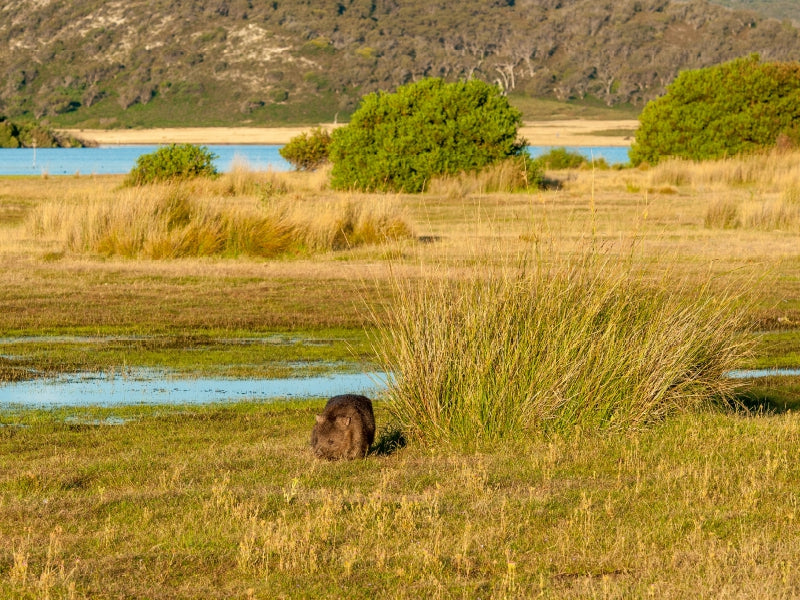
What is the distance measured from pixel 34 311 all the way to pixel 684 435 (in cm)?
947

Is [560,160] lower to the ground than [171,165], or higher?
lower

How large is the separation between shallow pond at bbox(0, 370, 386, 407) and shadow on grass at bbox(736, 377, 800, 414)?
3.28 metres

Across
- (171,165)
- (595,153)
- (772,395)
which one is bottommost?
(595,153)

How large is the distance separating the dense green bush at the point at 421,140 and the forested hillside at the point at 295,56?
4909 inches

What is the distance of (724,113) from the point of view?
46.5 metres

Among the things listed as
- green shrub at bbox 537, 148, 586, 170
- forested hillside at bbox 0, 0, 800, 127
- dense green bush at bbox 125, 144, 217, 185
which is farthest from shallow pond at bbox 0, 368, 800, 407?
forested hillside at bbox 0, 0, 800, 127

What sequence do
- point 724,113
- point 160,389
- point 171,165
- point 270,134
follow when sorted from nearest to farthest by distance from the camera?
point 160,389 → point 171,165 → point 724,113 → point 270,134

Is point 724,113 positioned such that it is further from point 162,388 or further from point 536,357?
point 536,357

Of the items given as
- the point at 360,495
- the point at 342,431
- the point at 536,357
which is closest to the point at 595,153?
the point at 536,357

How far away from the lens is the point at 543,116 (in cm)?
15862

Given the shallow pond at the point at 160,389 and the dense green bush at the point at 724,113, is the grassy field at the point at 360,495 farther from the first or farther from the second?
the dense green bush at the point at 724,113

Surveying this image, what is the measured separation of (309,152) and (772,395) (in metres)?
38.8

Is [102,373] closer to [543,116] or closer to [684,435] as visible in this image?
[684,435]

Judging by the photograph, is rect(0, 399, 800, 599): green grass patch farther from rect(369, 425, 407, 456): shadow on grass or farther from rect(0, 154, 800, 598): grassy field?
rect(369, 425, 407, 456): shadow on grass
